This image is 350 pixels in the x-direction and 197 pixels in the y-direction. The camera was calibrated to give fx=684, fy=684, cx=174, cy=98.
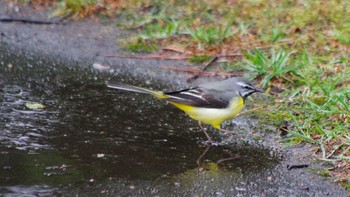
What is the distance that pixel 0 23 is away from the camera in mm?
9891

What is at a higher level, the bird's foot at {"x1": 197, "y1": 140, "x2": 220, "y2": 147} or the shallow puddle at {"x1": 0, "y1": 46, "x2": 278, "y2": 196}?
the shallow puddle at {"x1": 0, "y1": 46, "x2": 278, "y2": 196}

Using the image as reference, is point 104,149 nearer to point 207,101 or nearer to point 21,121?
point 21,121

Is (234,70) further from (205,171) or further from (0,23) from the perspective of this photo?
(0,23)

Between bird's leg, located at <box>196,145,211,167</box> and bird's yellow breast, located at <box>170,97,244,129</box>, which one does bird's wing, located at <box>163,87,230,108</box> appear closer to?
bird's yellow breast, located at <box>170,97,244,129</box>

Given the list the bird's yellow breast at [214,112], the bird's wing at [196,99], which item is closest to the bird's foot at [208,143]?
the bird's yellow breast at [214,112]

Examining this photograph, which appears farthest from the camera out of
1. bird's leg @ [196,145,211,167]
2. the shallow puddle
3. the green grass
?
the green grass

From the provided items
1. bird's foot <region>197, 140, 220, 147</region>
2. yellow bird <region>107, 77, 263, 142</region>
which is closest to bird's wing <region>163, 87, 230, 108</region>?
yellow bird <region>107, 77, 263, 142</region>

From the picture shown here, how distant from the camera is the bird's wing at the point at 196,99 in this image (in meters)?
6.60

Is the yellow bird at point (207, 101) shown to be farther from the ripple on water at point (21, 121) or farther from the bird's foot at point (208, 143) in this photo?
the ripple on water at point (21, 121)

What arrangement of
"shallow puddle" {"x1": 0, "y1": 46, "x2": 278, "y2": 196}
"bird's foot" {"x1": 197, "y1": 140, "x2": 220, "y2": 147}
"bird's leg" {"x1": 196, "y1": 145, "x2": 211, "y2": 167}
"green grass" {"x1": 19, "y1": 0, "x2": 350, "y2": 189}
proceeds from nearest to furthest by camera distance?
"shallow puddle" {"x1": 0, "y1": 46, "x2": 278, "y2": 196} < "bird's leg" {"x1": 196, "y1": 145, "x2": 211, "y2": 167} < "bird's foot" {"x1": 197, "y1": 140, "x2": 220, "y2": 147} < "green grass" {"x1": 19, "y1": 0, "x2": 350, "y2": 189}

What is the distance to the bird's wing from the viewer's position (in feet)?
21.7

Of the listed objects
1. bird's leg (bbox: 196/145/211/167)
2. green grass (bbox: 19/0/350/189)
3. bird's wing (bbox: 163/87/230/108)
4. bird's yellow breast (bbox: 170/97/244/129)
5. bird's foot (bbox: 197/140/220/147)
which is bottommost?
green grass (bbox: 19/0/350/189)

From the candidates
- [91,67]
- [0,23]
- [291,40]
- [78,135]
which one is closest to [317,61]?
[291,40]

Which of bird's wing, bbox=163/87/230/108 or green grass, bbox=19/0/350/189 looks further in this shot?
green grass, bbox=19/0/350/189
